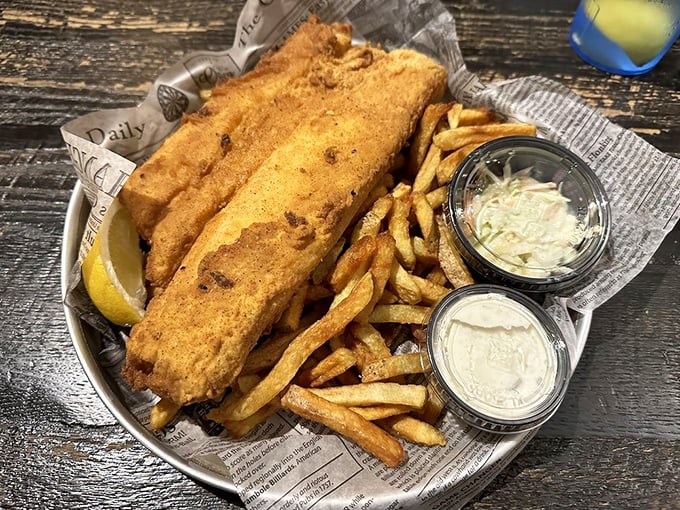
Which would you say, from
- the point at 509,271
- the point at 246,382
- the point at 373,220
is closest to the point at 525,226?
the point at 509,271

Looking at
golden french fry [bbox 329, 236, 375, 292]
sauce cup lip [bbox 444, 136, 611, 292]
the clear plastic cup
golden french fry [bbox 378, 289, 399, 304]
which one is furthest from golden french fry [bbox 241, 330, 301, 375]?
the clear plastic cup

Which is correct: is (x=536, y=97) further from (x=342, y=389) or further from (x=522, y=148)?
(x=342, y=389)

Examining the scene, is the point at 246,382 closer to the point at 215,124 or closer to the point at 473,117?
the point at 215,124

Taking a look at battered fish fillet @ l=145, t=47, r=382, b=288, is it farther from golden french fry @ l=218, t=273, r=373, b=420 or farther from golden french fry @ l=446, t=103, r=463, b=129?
golden french fry @ l=218, t=273, r=373, b=420

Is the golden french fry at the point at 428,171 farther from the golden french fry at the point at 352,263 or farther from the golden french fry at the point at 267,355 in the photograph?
the golden french fry at the point at 267,355

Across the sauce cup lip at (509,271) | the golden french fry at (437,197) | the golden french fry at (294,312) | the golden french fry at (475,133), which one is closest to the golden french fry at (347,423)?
the golden french fry at (294,312)

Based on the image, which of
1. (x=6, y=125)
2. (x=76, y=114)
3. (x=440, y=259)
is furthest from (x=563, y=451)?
(x=6, y=125)
